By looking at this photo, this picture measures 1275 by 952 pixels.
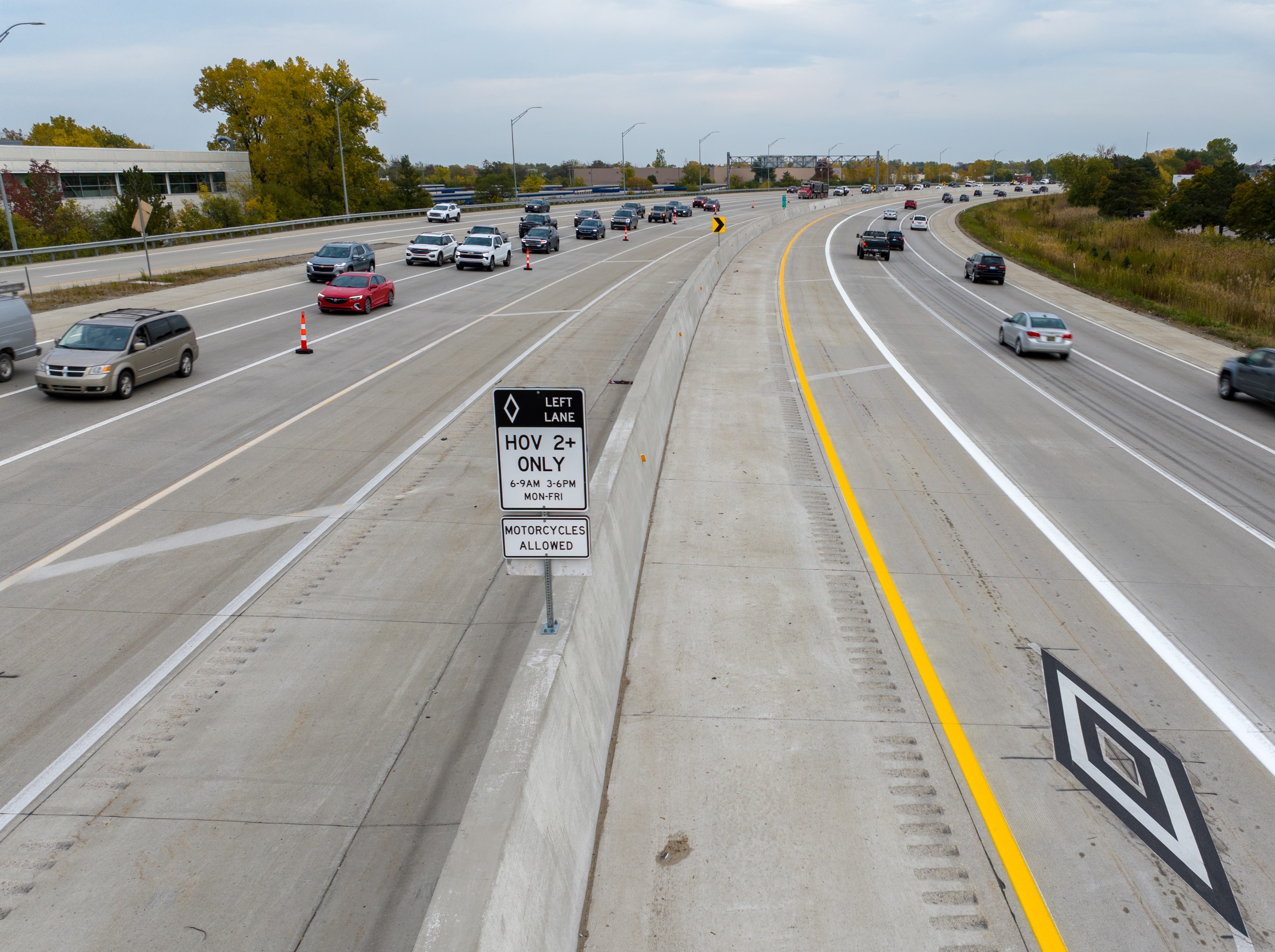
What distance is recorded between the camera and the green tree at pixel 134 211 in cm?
5194

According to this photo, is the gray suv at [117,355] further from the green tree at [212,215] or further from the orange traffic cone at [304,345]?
the green tree at [212,215]

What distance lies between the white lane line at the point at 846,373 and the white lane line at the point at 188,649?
8358 mm

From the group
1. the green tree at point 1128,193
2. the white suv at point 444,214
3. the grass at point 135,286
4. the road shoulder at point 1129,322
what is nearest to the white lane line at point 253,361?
the grass at point 135,286

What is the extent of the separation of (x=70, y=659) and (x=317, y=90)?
89.9 metres

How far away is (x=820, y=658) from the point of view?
783 centimetres

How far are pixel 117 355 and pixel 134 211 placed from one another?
40861 mm

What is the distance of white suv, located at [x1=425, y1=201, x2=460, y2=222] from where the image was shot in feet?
215

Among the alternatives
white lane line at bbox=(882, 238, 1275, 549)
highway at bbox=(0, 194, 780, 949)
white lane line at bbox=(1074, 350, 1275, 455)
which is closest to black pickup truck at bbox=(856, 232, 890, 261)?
white lane line at bbox=(882, 238, 1275, 549)

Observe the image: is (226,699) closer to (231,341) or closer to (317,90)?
(231,341)

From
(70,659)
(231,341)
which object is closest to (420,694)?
(70,659)

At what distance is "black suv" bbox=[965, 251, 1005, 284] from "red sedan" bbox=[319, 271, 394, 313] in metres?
27.5

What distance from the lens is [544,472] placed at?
562 centimetres

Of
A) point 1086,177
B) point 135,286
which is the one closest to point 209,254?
point 135,286

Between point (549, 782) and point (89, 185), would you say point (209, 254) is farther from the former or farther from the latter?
point (549, 782)
